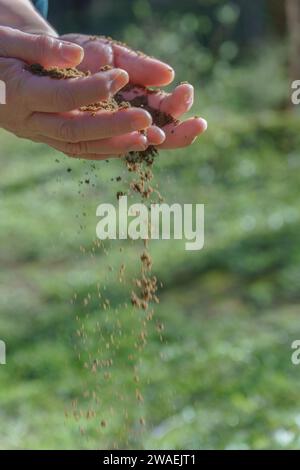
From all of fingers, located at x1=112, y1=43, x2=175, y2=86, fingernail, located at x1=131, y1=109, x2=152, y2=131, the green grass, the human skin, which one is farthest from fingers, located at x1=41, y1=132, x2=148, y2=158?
the green grass

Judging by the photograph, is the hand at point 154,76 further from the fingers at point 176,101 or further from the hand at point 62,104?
the hand at point 62,104

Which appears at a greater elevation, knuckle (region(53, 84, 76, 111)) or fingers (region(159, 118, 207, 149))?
fingers (region(159, 118, 207, 149))

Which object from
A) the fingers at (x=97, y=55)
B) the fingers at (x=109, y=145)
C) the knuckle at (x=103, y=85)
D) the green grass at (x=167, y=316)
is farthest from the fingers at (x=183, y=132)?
the green grass at (x=167, y=316)

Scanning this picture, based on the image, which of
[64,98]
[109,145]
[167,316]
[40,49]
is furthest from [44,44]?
[167,316]

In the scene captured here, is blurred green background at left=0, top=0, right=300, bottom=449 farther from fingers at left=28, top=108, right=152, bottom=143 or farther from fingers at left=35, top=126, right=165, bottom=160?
fingers at left=28, top=108, right=152, bottom=143

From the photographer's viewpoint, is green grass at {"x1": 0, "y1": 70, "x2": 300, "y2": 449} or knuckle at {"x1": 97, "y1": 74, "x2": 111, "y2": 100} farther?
green grass at {"x1": 0, "y1": 70, "x2": 300, "y2": 449}
